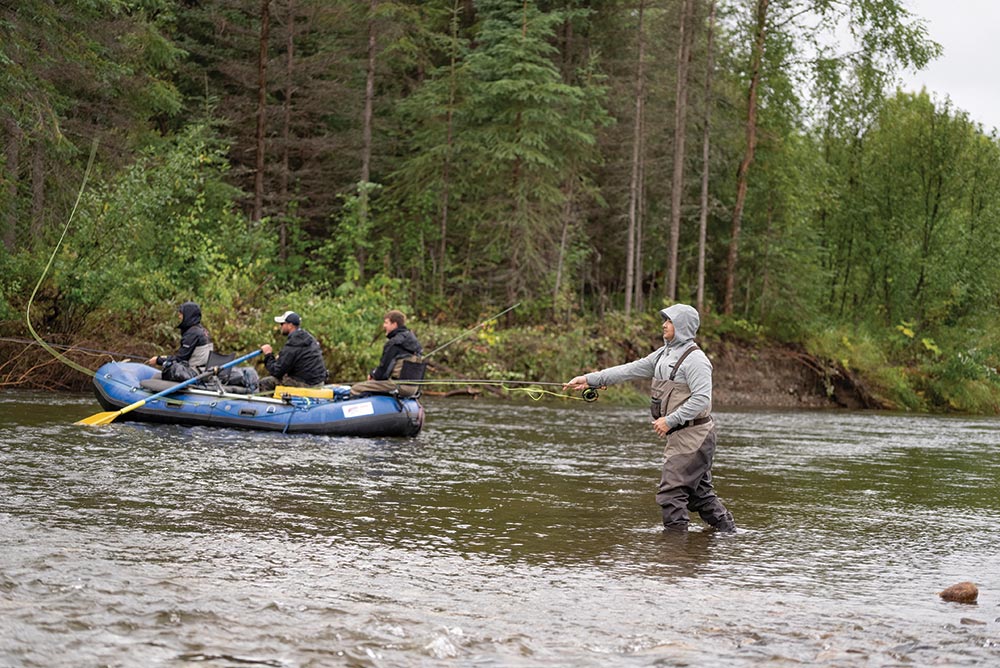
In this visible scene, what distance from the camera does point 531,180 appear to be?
94.8 feet

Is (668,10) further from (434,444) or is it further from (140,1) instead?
(434,444)

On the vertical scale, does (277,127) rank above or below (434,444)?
above

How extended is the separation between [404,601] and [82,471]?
5.50 meters

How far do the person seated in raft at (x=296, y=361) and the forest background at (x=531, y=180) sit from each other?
648 centimetres

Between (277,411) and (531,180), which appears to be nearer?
(277,411)

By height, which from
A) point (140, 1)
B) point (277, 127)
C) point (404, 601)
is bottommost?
point (404, 601)

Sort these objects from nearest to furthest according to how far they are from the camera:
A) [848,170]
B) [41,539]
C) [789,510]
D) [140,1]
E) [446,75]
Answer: [41,539], [789,510], [140,1], [446,75], [848,170]

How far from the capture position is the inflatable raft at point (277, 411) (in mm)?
14984

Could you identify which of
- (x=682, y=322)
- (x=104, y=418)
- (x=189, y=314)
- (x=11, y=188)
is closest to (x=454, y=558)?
(x=682, y=322)

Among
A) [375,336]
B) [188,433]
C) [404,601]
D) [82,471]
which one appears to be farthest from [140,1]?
[404,601]

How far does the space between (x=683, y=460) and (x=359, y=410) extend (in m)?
7.12

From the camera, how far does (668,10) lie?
103 ft

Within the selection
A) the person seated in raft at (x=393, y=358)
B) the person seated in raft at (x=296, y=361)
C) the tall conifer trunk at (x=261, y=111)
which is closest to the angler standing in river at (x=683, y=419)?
the person seated in raft at (x=393, y=358)

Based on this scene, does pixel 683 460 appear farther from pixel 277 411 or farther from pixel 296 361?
pixel 296 361
